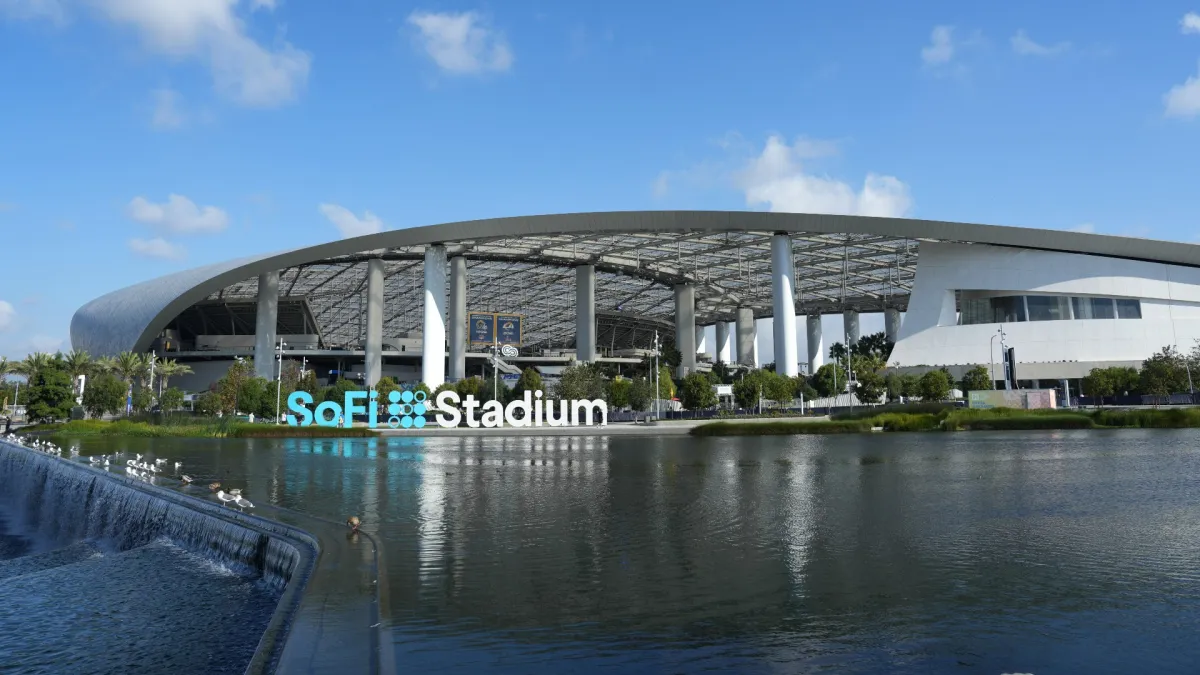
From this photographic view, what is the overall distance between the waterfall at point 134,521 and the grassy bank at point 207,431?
1891 centimetres

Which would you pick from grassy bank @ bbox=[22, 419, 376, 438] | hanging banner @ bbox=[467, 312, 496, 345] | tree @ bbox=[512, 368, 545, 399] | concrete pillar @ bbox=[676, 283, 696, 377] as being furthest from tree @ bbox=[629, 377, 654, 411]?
grassy bank @ bbox=[22, 419, 376, 438]

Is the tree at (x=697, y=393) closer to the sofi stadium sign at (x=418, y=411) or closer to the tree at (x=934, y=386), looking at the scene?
the sofi stadium sign at (x=418, y=411)

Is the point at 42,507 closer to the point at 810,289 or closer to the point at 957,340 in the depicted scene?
the point at 957,340

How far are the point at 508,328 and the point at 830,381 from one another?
97.2ft

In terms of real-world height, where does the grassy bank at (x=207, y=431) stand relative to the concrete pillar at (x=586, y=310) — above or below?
below

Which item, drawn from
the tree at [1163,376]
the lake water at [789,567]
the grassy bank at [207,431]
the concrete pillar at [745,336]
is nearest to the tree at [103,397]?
the grassy bank at [207,431]

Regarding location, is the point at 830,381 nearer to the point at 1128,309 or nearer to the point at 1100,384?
the point at 1100,384

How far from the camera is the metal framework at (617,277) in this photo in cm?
6906

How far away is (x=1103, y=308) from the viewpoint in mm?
63531

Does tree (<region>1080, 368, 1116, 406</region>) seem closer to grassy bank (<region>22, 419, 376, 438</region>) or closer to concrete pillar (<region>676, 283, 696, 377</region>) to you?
concrete pillar (<region>676, 283, 696, 377</region>)

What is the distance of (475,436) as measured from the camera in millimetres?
45969

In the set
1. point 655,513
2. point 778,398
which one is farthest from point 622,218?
point 655,513

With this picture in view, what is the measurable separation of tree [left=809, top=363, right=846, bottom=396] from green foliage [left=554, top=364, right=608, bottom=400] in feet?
60.9

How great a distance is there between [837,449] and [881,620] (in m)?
23.0
